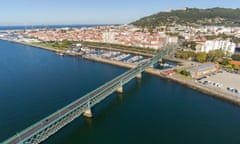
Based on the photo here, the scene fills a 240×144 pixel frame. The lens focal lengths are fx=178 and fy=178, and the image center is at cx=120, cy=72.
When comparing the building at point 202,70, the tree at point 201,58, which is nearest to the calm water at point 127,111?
the building at point 202,70

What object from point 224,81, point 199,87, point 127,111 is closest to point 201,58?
point 224,81

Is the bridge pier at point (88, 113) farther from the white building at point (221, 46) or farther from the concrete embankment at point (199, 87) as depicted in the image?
the white building at point (221, 46)

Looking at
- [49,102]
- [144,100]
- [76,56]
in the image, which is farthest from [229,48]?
[49,102]

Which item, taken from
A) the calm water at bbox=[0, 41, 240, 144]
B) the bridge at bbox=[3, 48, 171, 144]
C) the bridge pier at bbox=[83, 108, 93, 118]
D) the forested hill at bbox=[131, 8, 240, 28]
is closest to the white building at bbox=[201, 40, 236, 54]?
the calm water at bbox=[0, 41, 240, 144]

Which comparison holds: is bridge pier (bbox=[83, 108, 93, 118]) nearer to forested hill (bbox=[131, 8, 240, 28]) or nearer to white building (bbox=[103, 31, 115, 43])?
white building (bbox=[103, 31, 115, 43])

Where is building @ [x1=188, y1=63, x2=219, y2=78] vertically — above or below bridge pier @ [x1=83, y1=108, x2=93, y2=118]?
above

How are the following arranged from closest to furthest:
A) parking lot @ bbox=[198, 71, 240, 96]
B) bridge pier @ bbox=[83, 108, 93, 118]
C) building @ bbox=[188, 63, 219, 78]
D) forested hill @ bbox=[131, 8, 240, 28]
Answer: bridge pier @ bbox=[83, 108, 93, 118] < parking lot @ bbox=[198, 71, 240, 96] < building @ bbox=[188, 63, 219, 78] < forested hill @ bbox=[131, 8, 240, 28]
